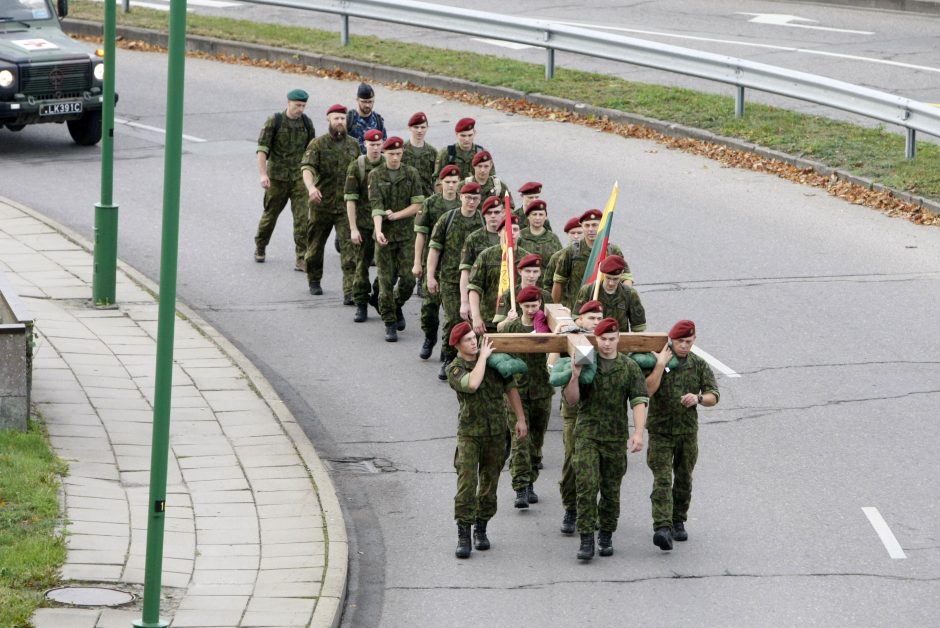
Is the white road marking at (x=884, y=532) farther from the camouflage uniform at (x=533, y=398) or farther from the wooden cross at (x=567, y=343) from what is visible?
the camouflage uniform at (x=533, y=398)

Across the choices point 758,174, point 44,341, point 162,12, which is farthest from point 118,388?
point 162,12

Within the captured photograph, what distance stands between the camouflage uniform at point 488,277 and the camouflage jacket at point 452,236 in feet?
2.59

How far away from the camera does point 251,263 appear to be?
17.4 metres

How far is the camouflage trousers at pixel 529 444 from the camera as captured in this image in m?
11.6

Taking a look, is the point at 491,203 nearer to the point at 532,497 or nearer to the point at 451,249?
the point at 451,249

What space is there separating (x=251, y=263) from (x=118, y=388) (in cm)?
421

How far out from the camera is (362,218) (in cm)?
1582

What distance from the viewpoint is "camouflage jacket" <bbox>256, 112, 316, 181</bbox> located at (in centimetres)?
1697

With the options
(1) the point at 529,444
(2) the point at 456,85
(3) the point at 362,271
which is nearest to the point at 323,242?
(3) the point at 362,271

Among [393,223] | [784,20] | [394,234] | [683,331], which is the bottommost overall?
[683,331]

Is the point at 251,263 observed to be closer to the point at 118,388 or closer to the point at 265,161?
the point at 265,161

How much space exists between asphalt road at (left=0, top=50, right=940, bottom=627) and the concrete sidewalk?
0.33m

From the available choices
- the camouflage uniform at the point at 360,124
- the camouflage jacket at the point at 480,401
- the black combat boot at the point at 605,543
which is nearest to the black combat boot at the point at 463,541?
the camouflage jacket at the point at 480,401

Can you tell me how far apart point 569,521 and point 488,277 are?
276cm
